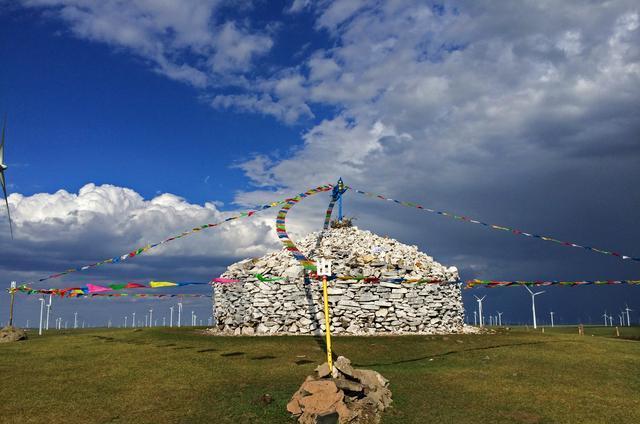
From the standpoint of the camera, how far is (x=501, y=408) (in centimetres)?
1453

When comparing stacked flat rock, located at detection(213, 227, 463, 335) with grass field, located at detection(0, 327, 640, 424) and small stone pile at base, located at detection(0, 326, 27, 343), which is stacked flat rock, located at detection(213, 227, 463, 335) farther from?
small stone pile at base, located at detection(0, 326, 27, 343)

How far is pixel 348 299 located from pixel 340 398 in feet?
51.8

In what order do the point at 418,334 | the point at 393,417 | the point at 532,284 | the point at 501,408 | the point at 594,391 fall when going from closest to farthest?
the point at 393,417, the point at 501,408, the point at 594,391, the point at 532,284, the point at 418,334

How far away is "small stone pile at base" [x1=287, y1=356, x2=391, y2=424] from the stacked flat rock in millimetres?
13524

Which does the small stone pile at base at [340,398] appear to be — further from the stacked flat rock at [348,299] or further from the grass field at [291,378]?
the stacked flat rock at [348,299]

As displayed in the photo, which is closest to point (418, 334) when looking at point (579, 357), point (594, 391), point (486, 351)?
point (486, 351)

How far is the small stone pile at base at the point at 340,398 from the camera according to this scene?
1273 cm

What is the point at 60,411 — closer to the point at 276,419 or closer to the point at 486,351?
the point at 276,419

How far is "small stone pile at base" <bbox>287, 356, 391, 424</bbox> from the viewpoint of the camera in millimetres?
12734

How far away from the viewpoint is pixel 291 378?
57.6 ft

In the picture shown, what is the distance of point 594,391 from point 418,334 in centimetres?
1285

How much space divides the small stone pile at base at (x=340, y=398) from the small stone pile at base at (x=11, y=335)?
2559 cm

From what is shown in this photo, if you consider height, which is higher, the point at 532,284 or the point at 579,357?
the point at 532,284

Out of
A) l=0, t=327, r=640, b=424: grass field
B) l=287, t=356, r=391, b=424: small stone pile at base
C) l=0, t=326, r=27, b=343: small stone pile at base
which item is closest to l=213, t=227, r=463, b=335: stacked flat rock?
l=0, t=327, r=640, b=424: grass field
